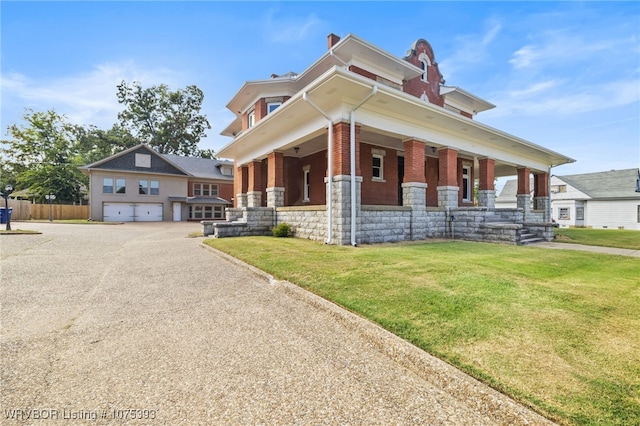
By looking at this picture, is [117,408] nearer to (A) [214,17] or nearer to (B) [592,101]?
(A) [214,17]

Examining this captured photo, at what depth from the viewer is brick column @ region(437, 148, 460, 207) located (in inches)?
463

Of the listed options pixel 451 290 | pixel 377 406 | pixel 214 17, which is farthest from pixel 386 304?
pixel 214 17

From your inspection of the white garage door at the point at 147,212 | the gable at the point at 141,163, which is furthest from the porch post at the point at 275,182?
the white garage door at the point at 147,212

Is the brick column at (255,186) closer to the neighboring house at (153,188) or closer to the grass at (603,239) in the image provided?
the grass at (603,239)

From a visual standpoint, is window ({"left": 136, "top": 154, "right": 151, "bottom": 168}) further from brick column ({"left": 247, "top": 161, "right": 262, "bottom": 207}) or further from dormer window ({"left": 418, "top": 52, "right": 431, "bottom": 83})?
dormer window ({"left": 418, "top": 52, "right": 431, "bottom": 83})

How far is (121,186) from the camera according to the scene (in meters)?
28.4

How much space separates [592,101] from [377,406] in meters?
16.6

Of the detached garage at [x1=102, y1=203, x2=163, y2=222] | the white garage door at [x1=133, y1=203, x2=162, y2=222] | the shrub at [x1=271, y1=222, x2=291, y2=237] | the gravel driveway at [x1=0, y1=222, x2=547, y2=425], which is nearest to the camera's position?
the gravel driveway at [x1=0, y1=222, x2=547, y2=425]

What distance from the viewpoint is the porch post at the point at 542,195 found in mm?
18141

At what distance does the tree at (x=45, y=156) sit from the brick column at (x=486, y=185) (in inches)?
1629

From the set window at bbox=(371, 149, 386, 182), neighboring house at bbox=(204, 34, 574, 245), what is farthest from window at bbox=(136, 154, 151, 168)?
window at bbox=(371, 149, 386, 182)

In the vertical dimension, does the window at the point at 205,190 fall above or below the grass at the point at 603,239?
above

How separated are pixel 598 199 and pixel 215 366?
37302mm

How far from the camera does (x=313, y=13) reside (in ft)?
32.5
